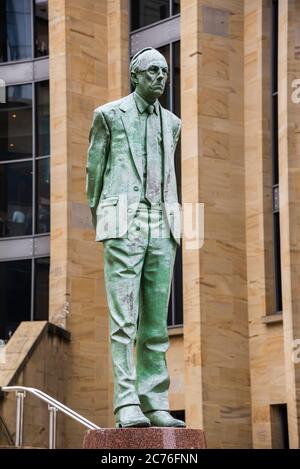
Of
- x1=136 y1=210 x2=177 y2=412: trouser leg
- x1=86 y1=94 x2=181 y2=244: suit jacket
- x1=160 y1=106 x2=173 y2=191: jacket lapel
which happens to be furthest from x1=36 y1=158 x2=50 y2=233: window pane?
x1=136 y1=210 x2=177 y2=412: trouser leg

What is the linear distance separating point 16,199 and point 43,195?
941mm

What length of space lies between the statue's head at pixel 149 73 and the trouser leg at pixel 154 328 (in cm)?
140

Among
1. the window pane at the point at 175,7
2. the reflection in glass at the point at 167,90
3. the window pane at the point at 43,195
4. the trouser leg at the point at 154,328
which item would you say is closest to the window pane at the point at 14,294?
the window pane at the point at 43,195

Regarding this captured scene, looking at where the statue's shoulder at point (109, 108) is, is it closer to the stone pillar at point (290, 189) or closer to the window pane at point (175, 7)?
the stone pillar at point (290, 189)

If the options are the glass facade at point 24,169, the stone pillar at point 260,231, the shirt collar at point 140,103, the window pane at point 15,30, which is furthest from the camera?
the window pane at point 15,30

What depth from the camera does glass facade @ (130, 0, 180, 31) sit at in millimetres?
28844

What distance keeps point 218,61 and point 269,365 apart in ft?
21.5

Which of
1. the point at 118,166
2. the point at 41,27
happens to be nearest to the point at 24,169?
the point at 41,27

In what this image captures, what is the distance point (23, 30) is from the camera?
3198 cm

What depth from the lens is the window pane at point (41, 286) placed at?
30.2 m

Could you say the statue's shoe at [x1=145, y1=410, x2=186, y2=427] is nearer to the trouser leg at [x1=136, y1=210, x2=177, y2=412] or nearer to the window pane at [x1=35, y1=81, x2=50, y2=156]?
the trouser leg at [x1=136, y1=210, x2=177, y2=412]

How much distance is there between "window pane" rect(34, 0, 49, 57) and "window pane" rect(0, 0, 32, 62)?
247 mm

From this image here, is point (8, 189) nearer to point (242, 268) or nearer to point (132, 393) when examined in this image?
point (242, 268)

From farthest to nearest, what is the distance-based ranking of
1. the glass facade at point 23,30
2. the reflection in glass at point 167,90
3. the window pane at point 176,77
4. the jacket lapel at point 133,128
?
the glass facade at point 23,30, the reflection in glass at point 167,90, the window pane at point 176,77, the jacket lapel at point 133,128
